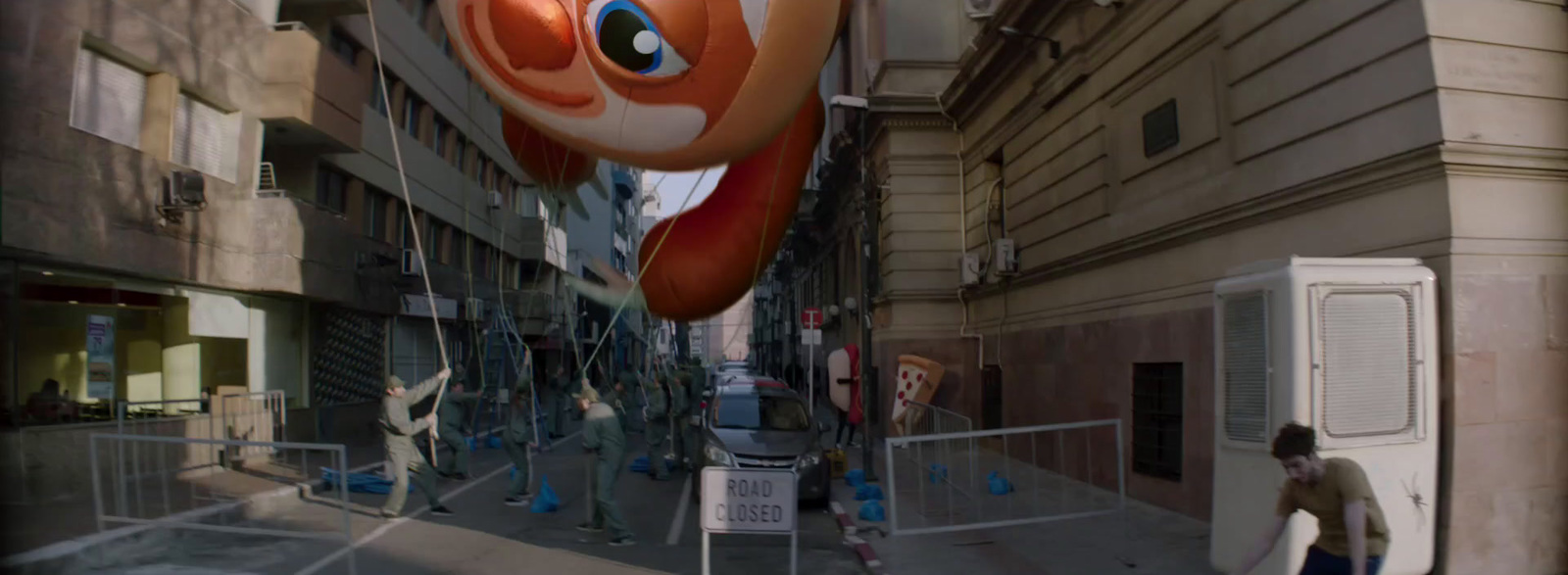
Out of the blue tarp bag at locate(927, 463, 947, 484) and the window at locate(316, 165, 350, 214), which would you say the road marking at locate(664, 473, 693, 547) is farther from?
the window at locate(316, 165, 350, 214)

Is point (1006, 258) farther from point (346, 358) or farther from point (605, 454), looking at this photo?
point (346, 358)

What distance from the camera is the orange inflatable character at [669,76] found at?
786 cm

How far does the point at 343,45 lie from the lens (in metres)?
20.8

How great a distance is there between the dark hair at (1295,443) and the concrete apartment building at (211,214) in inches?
288

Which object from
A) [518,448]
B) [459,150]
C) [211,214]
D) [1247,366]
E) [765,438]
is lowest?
[518,448]

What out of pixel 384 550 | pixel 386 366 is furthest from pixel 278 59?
pixel 384 550

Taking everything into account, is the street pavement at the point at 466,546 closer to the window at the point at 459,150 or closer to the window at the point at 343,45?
the window at the point at 343,45

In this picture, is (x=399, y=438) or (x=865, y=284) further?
(x=865, y=284)

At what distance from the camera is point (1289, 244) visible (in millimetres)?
8438

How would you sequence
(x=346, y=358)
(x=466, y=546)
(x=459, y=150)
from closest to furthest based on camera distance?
(x=466, y=546)
(x=346, y=358)
(x=459, y=150)

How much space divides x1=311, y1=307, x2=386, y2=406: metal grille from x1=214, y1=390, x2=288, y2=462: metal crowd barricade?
11.0 ft

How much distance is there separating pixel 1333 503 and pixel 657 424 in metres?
11.8

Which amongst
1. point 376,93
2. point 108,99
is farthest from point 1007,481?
point 376,93

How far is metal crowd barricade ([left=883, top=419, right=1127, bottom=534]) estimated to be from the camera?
10.8 m
